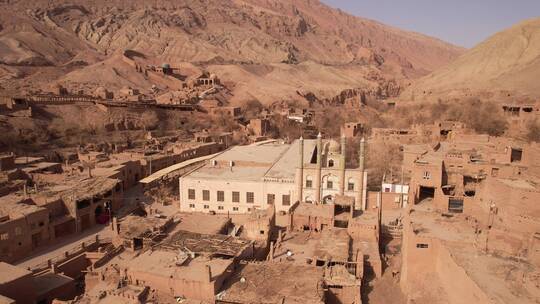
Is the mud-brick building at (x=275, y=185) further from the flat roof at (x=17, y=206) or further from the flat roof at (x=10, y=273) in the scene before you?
the flat roof at (x=10, y=273)

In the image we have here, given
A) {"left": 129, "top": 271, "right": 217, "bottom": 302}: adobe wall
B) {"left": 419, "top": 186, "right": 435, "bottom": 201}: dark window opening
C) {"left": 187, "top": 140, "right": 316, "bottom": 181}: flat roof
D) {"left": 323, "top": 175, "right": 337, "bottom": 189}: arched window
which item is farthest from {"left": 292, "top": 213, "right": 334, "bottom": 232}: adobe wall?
{"left": 129, "top": 271, "right": 217, "bottom": 302}: adobe wall

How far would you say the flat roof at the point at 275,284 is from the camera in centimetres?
1493

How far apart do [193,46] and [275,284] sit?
3791 inches

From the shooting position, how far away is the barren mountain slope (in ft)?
170

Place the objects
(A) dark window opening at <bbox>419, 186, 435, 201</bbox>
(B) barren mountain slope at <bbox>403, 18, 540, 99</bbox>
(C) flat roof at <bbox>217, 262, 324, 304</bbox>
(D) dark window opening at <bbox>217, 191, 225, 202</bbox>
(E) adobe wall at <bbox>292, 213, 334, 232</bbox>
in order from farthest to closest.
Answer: (B) barren mountain slope at <bbox>403, 18, 540, 99</bbox>, (D) dark window opening at <bbox>217, 191, 225, 202</bbox>, (A) dark window opening at <bbox>419, 186, 435, 201</bbox>, (E) adobe wall at <bbox>292, 213, 334, 232</bbox>, (C) flat roof at <bbox>217, 262, 324, 304</bbox>

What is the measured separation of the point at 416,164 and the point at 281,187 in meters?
8.15

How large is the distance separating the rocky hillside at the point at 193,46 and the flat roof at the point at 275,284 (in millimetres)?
54394

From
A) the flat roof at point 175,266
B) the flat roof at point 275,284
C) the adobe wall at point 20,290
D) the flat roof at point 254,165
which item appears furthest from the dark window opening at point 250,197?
the adobe wall at point 20,290

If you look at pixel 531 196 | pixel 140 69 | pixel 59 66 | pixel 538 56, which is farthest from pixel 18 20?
pixel 531 196

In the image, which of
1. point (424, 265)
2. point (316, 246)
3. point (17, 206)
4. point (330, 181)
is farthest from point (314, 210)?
point (17, 206)

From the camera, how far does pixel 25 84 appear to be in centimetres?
6325

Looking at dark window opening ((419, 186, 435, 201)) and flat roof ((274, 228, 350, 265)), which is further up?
dark window opening ((419, 186, 435, 201))

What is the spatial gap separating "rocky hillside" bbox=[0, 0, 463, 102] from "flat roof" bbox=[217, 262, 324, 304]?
5439 centimetres

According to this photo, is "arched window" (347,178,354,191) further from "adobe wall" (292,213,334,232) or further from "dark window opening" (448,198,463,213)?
"dark window opening" (448,198,463,213)
